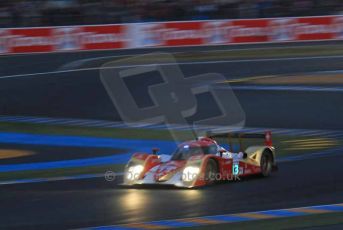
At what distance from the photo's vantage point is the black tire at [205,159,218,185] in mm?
10070

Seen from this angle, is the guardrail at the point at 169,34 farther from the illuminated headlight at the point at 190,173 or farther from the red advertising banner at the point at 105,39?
the illuminated headlight at the point at 190,173

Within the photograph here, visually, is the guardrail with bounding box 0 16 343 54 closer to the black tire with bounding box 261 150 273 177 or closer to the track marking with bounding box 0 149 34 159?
the track marking with bounding box 0 149 34 159

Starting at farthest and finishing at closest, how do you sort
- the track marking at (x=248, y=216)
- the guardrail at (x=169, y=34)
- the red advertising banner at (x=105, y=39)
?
the red advertising banner at (x=105, y=39) → the guardrail at (x=169, y=34) → the track marking at (x=248, y=216)

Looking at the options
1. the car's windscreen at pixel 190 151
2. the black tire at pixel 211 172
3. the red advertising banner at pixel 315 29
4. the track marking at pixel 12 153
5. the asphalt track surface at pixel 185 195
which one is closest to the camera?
the asphalt track surface at pixel 185 195

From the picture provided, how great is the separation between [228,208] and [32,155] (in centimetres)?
608

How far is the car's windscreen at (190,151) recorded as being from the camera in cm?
1029

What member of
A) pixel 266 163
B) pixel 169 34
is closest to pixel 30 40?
pixel 169 34

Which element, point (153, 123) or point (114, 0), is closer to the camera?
point (153, 123)

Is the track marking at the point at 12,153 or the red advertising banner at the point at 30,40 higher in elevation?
the red advertising banner at the point at 30,40

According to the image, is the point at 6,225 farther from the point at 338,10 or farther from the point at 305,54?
the point at 338,10

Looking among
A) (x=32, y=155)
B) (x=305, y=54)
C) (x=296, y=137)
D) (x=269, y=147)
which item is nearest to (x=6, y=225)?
(x=269, y=147)

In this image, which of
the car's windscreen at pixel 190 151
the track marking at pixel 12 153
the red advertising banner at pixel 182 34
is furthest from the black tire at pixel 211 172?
the red advertising banner at pixel 182 34

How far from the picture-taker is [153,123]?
54.8 ft

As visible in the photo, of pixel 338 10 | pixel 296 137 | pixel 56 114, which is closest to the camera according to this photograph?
pixel 296 137
